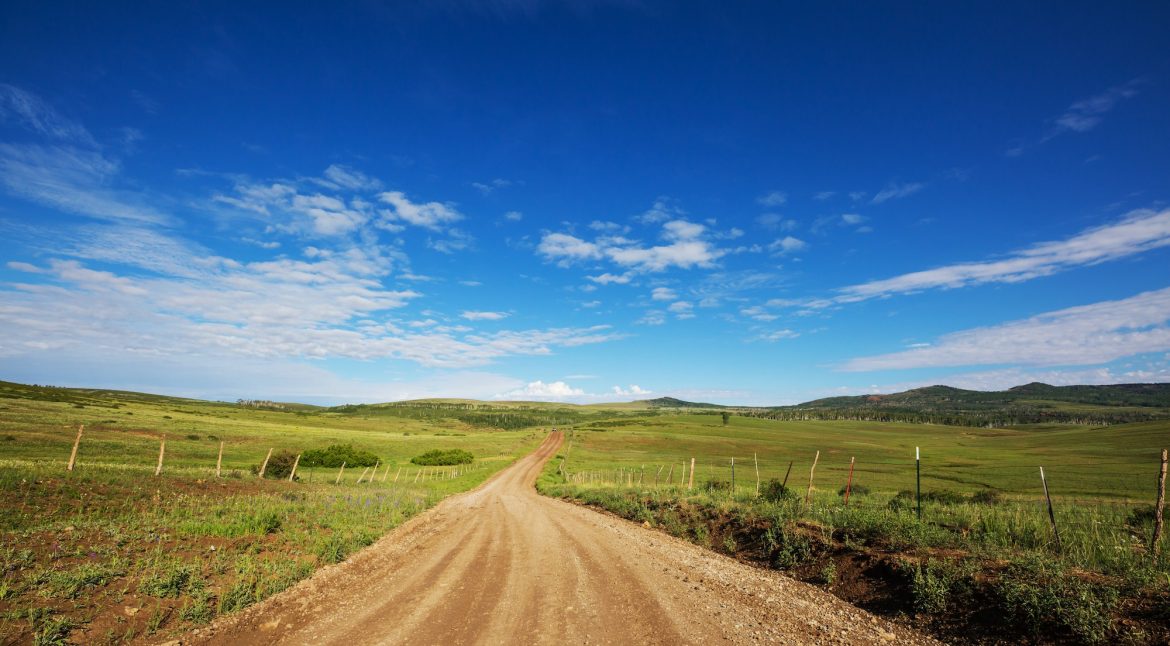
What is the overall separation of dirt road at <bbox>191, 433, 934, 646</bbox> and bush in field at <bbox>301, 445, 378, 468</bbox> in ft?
156

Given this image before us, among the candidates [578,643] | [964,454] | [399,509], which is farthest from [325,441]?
[964,454]

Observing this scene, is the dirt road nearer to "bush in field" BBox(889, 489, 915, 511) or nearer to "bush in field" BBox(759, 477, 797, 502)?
"bush in field" BBox(759, 477, 797, 502)

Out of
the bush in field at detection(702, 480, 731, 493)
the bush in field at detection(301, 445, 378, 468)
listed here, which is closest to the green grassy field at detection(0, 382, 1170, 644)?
the bush in field at detection(702, 480, 731, 493)

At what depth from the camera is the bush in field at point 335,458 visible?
188ft

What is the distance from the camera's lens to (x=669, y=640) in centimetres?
805

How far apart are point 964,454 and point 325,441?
122m

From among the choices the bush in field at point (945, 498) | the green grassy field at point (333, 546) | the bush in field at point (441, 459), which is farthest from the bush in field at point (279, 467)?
the bush in field at point (945, 498)

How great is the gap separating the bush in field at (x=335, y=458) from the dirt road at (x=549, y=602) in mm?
47542

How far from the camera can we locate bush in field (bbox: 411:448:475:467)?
66688mm

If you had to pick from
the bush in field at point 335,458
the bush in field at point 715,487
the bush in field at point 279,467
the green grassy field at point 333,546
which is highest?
the green grassy field at point 333,546

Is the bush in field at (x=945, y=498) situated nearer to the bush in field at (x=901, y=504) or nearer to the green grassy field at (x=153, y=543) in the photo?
the bush in field at (x=901, y=504)

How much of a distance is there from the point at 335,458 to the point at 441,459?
565 inches

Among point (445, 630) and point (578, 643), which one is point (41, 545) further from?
point (578, 643)

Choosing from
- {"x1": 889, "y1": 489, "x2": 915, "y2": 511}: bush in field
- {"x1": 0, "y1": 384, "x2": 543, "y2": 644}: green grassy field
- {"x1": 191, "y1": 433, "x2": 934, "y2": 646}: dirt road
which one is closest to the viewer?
{"x1": 191, "y1": 433, "x2": 934, "y2": 646}: dirt road
